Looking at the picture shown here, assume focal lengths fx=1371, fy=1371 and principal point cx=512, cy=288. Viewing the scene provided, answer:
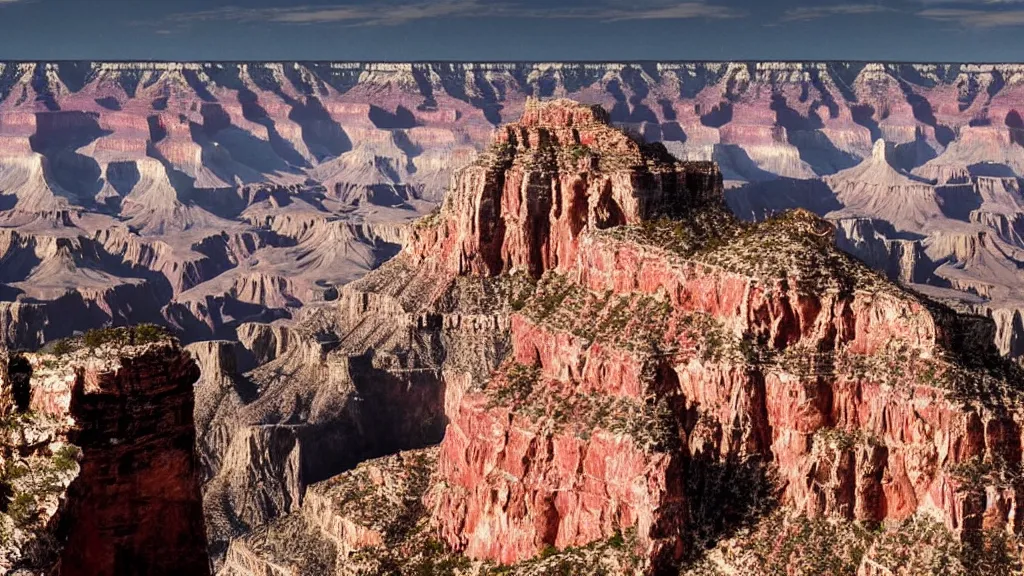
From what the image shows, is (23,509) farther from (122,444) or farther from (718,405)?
(718,405)

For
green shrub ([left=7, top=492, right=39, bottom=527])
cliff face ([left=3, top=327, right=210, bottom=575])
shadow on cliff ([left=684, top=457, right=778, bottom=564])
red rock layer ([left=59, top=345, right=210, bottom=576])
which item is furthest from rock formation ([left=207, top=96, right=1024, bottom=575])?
green shrub ([left=7, top=492, right=39, bottom=527])

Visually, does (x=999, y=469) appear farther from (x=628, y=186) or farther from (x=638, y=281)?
(x=628, y=186)

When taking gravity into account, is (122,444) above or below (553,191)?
below

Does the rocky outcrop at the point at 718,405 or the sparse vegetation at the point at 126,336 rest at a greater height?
the sparse vegetation at the point at 126,336

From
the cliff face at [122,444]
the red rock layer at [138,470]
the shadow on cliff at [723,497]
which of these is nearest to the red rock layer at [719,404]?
the shadow on cliff at [723,497]

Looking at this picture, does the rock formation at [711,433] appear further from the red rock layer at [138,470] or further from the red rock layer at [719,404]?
the red rock layer at [138,470]

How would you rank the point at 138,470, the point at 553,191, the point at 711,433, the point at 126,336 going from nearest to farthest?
the point at 138,470
the point at 126,336
the point at 711,433
the point at 553,191

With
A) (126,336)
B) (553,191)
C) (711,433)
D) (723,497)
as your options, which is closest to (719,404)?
(711,433)
